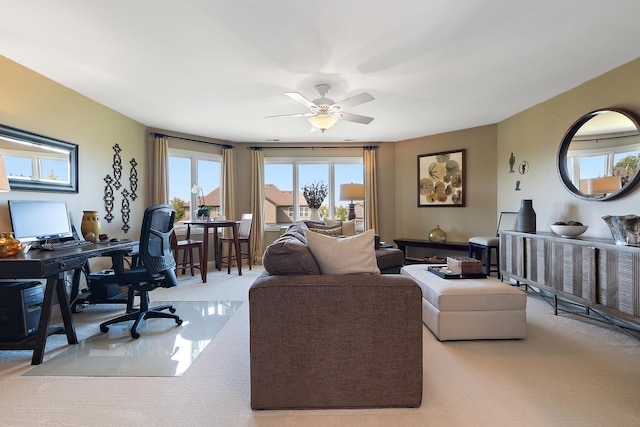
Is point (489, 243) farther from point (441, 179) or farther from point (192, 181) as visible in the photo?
point (192, 181)

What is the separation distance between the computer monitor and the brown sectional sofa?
2.64 meters

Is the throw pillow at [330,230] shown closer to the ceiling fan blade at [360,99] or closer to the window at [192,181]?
the ceiling fan blade at [360,99]

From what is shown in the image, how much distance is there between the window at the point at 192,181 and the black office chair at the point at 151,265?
237cm

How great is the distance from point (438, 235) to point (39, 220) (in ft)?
18.0

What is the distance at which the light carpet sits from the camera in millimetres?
1601

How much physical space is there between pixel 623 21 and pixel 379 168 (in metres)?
4.22

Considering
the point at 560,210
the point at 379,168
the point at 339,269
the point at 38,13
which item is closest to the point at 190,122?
the point at 38,13

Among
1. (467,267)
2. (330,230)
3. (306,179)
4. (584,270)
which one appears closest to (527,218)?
(584,270)

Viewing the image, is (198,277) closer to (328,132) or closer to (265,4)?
(328,132)

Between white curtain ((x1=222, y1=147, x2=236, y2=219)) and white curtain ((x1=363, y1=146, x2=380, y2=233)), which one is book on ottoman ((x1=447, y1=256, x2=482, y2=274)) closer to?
white curtain ((x1=363, y1=146, x2=380, y2=233))

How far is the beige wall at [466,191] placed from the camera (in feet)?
16.9

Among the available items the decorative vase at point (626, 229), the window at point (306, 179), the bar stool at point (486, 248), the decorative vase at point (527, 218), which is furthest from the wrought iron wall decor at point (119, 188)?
the decorative vase at point (626, 229)

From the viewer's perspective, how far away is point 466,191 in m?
5.40

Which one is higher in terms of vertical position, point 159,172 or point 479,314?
point 159,172
